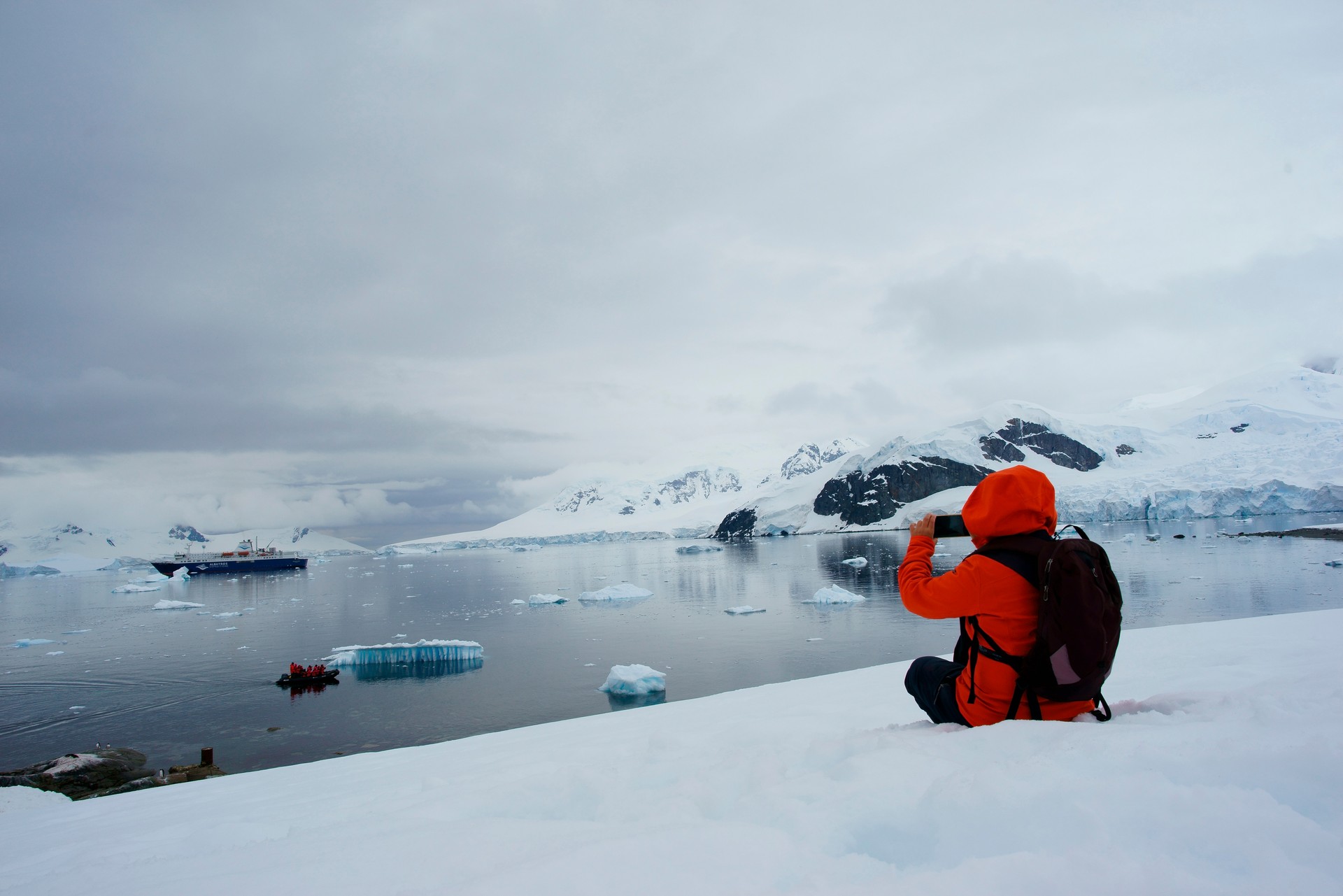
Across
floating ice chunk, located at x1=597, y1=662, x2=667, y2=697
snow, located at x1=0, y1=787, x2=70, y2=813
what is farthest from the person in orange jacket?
floating ice chunk, located at x1=597, y1=662, x2=667, y2=697

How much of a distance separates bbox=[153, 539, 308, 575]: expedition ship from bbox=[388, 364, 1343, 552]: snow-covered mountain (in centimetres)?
7681

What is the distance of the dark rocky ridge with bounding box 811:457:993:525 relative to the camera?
117 m

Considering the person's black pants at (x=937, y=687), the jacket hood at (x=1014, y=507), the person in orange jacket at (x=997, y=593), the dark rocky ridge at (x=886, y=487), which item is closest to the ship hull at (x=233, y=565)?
the dark rocky ridge at (x=886, y=487)

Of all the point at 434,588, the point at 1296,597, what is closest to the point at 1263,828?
the point at 1296,597

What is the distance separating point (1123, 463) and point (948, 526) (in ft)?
397

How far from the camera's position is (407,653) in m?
21.3

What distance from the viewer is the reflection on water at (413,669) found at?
19.6m

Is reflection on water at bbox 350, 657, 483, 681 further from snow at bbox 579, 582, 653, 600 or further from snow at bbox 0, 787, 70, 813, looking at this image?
snow at bbox 579, 582, 653, 600

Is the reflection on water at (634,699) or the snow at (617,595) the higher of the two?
the reflection on water at (634,699)

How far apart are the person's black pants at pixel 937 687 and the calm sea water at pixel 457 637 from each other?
9.85 ft

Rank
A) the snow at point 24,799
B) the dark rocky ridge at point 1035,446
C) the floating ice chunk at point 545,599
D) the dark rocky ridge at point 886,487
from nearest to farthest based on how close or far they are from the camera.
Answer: the snow at point 24,799 → the floating ice chunk at point 545,599 → the dark rocky ridge at point 1035,446 → the dark rocky ridge at point 886,487

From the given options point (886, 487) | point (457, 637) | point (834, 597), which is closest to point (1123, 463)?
point (886, 487)

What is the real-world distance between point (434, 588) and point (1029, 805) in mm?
52862

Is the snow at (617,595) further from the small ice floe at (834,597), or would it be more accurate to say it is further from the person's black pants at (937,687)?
the person's black pants at (937,687)
